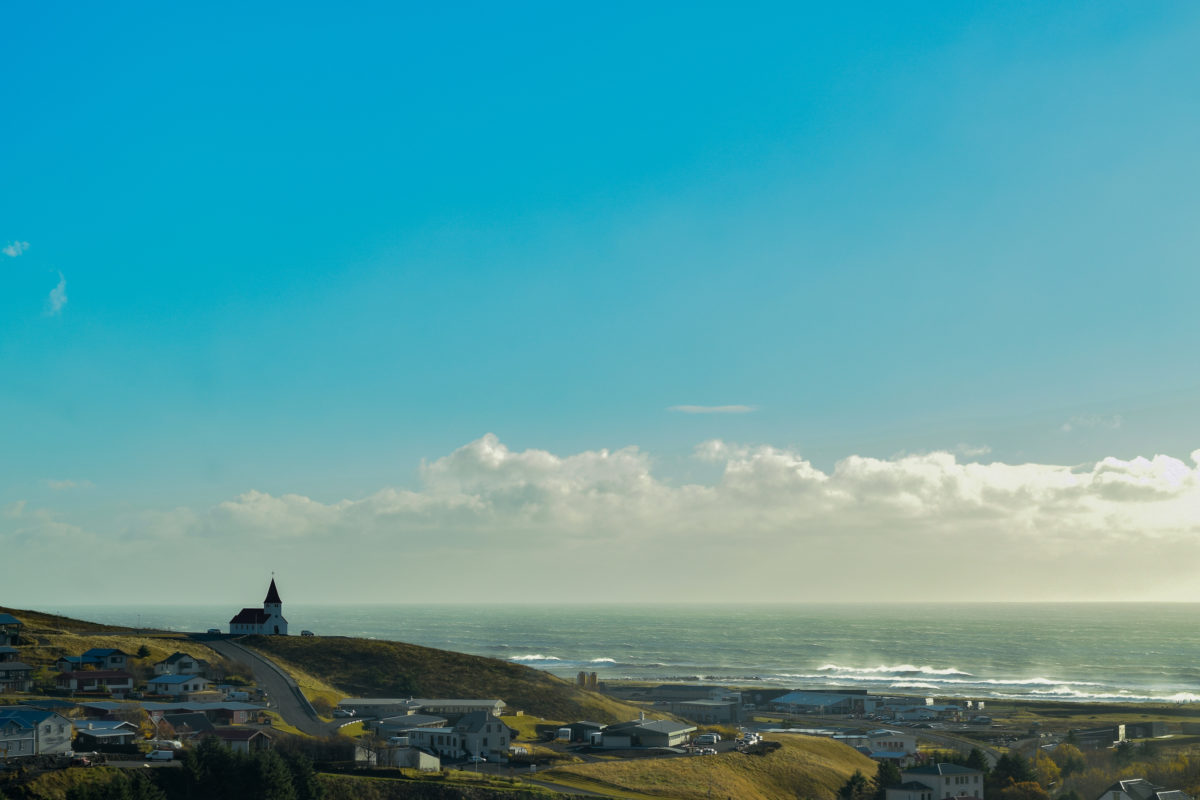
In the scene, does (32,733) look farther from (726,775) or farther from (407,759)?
(726,775)

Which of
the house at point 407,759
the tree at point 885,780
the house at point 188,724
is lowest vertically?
the tree at point 885,780

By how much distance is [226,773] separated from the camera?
189 feet

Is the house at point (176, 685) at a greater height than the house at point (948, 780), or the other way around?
the house at point (176, 685)

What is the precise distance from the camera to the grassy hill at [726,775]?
66062mm

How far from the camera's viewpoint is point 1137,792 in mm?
64062

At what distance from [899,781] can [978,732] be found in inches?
1814

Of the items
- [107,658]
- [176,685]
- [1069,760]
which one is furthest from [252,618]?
[1069,760]

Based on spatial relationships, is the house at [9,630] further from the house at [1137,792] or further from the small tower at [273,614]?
the house at [1137,792]

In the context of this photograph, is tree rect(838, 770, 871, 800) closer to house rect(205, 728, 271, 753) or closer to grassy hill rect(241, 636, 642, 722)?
grassy hill rect(241, 636, 642, 722)

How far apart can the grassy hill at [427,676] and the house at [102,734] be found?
3469 centimetres

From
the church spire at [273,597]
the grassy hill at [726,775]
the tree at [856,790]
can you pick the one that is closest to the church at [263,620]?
the church spire at [273,597]

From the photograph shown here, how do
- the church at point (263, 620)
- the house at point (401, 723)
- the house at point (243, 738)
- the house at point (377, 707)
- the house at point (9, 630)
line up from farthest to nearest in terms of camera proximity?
1. the church at point (263, 620)
2. the house at point (9, 630)
3. the house at point (377, 707)
4. the house at point (401, 723)
5. the house at point (243, 738)

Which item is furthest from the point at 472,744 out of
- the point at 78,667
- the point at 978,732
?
the point at 978,732

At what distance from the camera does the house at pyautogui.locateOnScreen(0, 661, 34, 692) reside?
83500 millimetres
